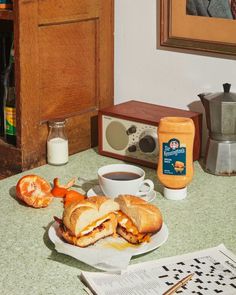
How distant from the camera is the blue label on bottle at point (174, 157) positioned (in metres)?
1.74

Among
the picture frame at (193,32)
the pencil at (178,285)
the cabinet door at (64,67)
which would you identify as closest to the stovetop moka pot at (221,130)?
the picture frame at (193,32)

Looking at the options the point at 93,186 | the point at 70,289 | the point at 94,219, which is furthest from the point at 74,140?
the point at 70,289

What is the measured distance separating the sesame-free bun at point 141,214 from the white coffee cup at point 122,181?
14 centimetres

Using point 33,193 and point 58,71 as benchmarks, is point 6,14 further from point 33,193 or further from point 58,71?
point 33,193

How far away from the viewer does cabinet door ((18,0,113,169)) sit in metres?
1.95

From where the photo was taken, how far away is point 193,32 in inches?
81.2

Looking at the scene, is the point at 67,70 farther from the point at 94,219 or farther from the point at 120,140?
the point at 94,219

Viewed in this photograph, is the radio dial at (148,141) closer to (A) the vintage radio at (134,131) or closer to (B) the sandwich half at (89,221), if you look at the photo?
(A) the vintage radio at (134,131)

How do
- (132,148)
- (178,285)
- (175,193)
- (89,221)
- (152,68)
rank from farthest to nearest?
(152,68)
(132,148)
(175,193)
(89,221)
(178,285)

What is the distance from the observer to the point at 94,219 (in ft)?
4.76

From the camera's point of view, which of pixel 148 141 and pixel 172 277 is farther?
pixel 148 141

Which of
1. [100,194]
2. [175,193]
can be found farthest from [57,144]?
[175,193]

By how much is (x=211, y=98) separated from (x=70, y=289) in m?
0.83

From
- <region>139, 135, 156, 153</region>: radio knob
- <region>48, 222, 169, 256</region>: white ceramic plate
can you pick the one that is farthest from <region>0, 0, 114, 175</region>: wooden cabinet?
<region>48, 222, 169, 256</region>: white ceramic plate
